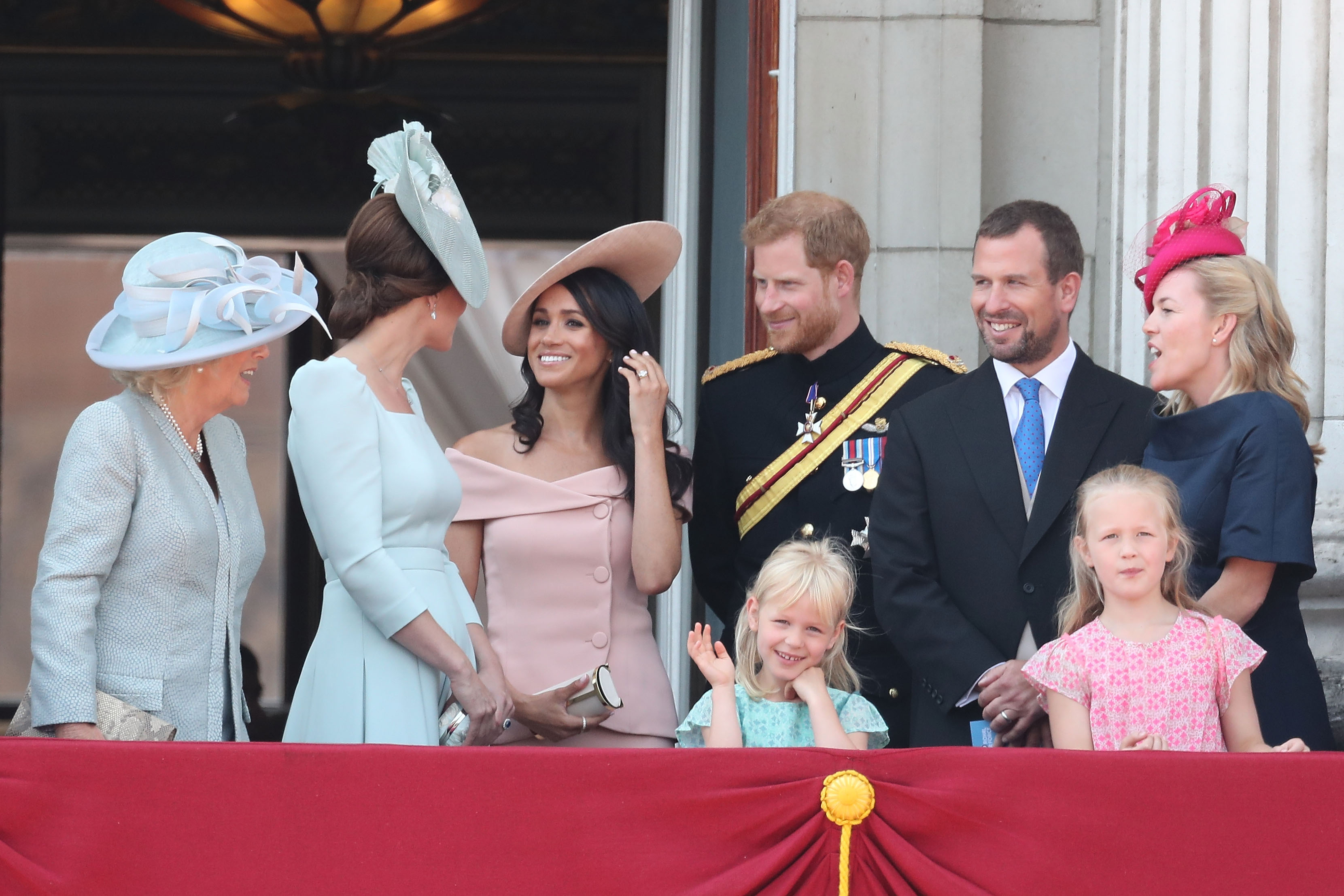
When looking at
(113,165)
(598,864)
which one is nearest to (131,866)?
(598,864)

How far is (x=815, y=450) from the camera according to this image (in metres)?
3.16

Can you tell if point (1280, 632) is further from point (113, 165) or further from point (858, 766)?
point (113, 165)

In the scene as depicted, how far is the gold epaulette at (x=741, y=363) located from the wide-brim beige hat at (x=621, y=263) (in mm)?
232

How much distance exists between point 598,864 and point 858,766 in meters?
0.35

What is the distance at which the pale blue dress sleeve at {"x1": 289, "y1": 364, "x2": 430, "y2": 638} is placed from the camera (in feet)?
8.19

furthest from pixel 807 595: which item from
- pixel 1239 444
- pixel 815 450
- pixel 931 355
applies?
pixel 931 355

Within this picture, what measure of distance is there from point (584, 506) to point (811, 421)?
19.9 inches

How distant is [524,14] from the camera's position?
22.9 ft

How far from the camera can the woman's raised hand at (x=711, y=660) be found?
251 cm

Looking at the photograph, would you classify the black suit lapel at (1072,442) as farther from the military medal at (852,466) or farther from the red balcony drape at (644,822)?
the red balcony drape at (644,822)

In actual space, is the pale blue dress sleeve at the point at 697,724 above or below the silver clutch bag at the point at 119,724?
below

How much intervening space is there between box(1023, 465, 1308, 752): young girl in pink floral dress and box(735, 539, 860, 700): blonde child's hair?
1.05 feet

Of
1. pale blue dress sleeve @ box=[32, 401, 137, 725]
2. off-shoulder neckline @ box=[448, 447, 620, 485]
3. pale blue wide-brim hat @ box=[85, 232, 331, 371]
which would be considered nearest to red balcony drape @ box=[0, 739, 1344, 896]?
pale blue dress sleeve @ box=[32, 401, 137, 725]

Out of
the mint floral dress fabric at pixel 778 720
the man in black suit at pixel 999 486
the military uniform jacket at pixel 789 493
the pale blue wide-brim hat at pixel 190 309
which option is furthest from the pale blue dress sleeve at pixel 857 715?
the pale blue wide-brim hat at pixel 190 309
